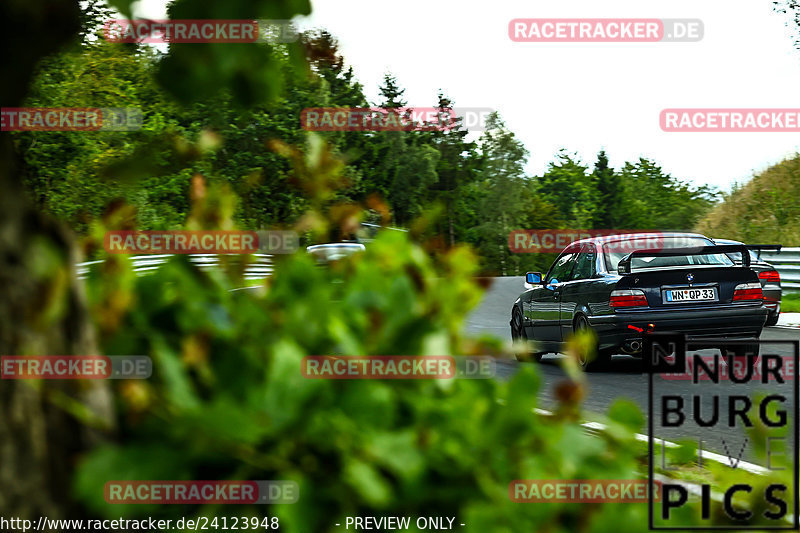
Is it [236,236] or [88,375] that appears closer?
[88,375]

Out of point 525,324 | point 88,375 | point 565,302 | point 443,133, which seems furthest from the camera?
point 443,133

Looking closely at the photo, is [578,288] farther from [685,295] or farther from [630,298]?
[685,295]

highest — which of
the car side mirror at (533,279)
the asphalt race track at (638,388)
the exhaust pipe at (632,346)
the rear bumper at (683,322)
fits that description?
the car side mirror at (533,279)

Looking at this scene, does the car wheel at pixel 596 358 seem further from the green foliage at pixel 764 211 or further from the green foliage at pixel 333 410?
the green foliage at pixel 764 211

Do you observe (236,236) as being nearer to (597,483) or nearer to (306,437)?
(306,437)

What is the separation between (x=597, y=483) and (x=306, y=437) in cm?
50

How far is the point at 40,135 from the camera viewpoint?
29578 millimetres

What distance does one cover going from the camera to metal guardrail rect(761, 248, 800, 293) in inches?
1136

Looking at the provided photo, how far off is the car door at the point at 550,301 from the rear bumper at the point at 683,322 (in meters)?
1.37

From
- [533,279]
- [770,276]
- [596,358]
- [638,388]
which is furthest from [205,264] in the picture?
[770,276]

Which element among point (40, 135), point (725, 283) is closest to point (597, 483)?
point (725, 283)

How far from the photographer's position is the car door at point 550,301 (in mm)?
13156

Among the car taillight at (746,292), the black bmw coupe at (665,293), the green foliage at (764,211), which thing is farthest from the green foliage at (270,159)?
the green foliage at (764,211)

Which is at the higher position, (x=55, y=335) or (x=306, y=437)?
(x=55, y=335)
